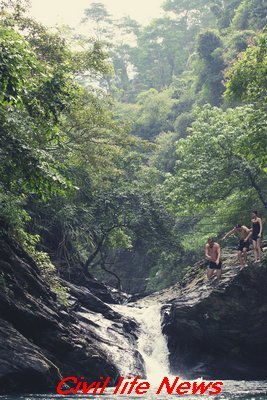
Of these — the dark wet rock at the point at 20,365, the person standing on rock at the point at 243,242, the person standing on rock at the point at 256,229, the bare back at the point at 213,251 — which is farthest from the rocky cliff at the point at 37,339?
the person standing on rock at the point at 256,229

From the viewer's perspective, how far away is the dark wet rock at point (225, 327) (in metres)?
19.6

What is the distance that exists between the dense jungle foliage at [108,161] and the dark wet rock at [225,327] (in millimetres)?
5057

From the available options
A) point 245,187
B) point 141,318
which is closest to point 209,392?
point 141,318

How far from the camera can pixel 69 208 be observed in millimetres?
25391

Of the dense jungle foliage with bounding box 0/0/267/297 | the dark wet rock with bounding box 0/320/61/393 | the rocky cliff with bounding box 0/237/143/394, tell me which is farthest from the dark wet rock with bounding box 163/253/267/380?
the dark wet rock with bounding box 0/320/61/393

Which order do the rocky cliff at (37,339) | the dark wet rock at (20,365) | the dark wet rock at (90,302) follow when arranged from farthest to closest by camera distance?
1. the dark wet rock at (90,302)
2. the rocky cliff at (37,339)
3. the dark wet rock at (20,365)

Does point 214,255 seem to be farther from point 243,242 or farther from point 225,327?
point 225,327

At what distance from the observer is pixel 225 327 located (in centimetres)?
2019

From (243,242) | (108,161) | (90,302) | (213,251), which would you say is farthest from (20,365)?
(108,161)

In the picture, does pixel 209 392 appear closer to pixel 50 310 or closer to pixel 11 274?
pixel 50 310

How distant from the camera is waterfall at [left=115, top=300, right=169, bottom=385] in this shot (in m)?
20.9

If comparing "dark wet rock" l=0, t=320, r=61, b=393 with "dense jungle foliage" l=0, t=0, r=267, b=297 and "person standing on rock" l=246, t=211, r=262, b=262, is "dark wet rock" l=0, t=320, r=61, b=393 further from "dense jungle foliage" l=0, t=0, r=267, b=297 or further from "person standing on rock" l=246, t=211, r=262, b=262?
"person standing on rock" l=246, t=211, r=262, b=262

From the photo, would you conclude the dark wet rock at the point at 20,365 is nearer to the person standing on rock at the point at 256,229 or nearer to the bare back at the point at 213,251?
the bare back at the point at 213,251

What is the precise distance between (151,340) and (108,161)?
35.0 feet
